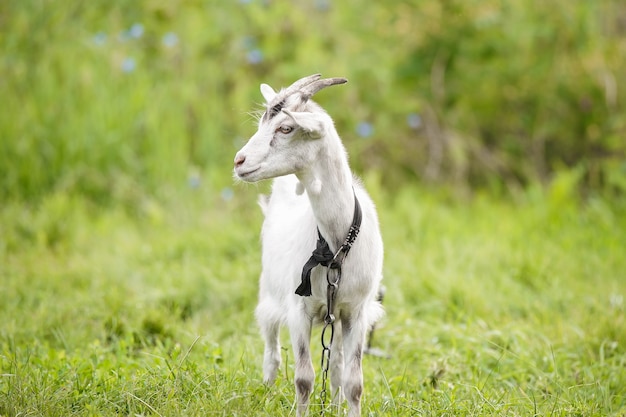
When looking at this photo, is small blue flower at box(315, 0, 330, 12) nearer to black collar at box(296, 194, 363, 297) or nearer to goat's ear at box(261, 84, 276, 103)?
goat's ear at box(261, 84, 276, 103)

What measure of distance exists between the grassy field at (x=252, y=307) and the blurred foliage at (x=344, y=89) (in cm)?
51

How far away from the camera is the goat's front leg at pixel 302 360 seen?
3.61 metres

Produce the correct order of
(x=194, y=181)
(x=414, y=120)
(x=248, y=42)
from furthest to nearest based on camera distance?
(x=248, y=42), (x=414, y=120), (x=194, y=181)

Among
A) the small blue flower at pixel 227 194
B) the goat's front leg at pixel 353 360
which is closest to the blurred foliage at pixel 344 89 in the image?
the small blue flower at pixel 227 194

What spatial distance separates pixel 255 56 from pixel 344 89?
95 cm

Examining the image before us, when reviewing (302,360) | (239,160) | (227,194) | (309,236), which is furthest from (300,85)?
(227,194)

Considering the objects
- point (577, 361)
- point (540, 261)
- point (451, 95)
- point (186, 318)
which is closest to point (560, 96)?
point (451, 95)

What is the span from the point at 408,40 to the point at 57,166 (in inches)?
145

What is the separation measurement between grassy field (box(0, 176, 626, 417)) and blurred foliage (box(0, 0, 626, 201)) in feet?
1.66

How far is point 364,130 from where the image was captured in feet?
25.5

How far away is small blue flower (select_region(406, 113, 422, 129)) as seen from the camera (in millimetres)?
7969

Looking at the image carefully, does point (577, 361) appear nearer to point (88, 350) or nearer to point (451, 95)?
point (88, 350)

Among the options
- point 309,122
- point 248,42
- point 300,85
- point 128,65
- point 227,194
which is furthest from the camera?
point 248,42

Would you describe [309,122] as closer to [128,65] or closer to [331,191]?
[331,191]
